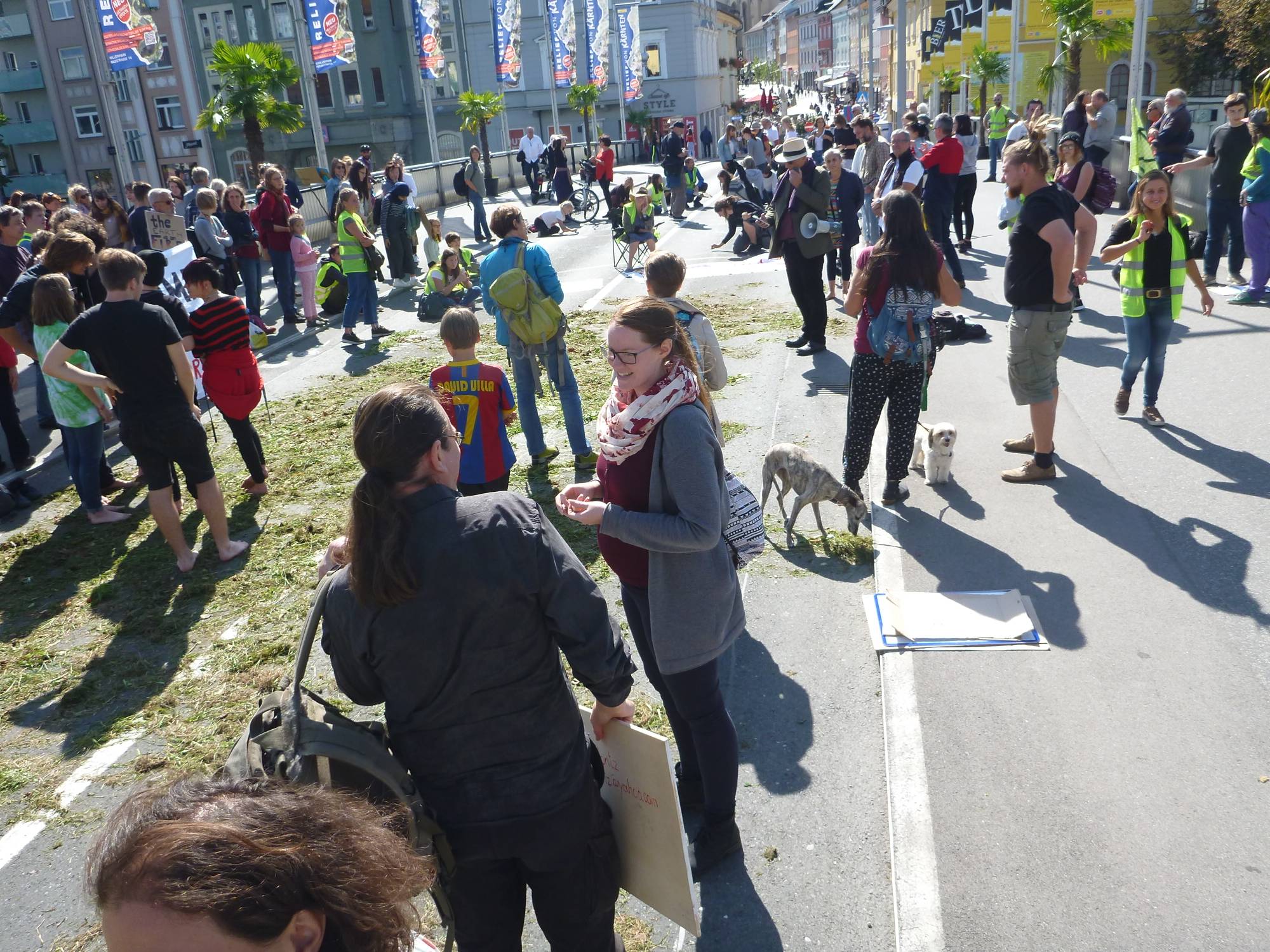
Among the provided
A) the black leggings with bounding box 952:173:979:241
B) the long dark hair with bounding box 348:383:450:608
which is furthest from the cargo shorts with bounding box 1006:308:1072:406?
the black leggings with bounding box 952:173:979:241

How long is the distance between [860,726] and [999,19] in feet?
166

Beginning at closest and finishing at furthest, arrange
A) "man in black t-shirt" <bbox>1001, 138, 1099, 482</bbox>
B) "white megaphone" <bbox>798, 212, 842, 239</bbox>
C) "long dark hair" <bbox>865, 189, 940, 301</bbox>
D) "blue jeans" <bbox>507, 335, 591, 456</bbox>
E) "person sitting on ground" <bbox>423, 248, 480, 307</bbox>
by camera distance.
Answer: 1. "long dark hair" <bbox>865, 189, 940, 301</bbox>
2. "man in black t-shirt" <bbox>1001, 138, 1099, 482</bbox>
3. "blue jeans" <bbox>507, 335, 591, 456</bbox>
4. "white megaphone" <bbox>798, 212, 842, 239</bbox>
5. "person sitting on ground" <bbox>423, 248, 480, 307</bbox>

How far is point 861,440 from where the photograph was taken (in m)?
6.32

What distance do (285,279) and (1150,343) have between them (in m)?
11.2

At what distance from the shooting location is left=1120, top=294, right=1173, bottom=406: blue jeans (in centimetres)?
702

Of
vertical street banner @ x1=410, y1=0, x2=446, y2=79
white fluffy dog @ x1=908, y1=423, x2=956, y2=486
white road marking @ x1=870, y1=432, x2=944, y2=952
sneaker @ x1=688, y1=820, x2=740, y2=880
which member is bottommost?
white road marking @ x1=870, y1=432, x2=944, y2=952

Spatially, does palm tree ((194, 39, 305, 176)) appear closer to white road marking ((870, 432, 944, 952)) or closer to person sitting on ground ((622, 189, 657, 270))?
person sitting on ground ((622, 189, 657, 270))

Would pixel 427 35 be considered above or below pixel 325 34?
above

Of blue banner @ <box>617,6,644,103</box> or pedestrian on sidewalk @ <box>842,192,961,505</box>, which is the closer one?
pedestrian on sidewalk @ <box>842,192,961,505</box>

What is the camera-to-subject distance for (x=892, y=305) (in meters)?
5.85

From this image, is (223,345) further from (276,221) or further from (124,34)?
(124,34)

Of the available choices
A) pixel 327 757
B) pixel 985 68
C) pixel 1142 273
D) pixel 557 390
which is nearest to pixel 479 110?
pixel 985 68

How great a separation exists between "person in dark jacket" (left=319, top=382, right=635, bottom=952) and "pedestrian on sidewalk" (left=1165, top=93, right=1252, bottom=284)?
440 inches

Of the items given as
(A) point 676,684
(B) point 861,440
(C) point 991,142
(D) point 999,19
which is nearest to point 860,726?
(A) point 676,684
